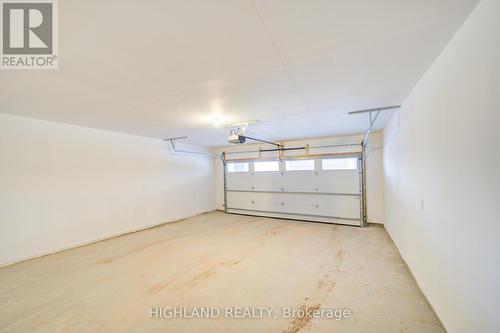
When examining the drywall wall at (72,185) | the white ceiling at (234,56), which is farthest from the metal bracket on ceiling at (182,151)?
the white ceiling at (234,56)

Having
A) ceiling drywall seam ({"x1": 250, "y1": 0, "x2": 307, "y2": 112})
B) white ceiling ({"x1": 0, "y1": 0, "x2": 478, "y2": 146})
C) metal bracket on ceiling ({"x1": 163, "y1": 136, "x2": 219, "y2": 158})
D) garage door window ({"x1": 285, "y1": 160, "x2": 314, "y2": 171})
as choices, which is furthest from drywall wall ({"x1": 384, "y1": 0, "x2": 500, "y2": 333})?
metal bracket on ceiling ({"x1": 163, "y1": 136, "x2": 219, "y2": 158})

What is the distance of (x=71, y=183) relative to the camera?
3.82m

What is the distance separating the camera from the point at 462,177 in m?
1.38

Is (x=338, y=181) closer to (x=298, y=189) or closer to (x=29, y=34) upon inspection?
(x=298, y=189)

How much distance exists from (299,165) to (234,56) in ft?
15.4

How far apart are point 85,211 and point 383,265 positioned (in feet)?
17.4

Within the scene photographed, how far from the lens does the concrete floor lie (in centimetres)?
181

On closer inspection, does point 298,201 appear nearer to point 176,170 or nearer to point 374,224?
point 374,224

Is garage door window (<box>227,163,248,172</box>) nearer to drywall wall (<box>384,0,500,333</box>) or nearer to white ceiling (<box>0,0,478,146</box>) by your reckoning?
white ceiling (<box>0,0,478,146</box>)

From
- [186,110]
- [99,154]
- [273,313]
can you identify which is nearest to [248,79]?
[186,110]

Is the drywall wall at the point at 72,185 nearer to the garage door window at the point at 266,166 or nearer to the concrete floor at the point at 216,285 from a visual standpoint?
the concrete floor at the point at 216,285

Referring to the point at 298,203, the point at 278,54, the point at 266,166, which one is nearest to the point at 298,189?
the point at 298,203

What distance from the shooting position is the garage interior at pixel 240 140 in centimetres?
122

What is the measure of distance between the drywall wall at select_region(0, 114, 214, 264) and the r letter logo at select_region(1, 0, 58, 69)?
2.30 metres
